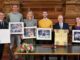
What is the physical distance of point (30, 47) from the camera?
9688 mm

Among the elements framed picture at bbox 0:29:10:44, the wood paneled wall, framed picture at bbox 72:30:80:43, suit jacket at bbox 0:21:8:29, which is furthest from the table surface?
the wood paneled wall

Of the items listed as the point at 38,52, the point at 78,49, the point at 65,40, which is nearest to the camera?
the point at 38,52

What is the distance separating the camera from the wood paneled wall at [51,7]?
1333 cm

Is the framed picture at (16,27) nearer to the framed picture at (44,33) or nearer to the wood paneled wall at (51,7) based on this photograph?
the framed picture at (44,33)

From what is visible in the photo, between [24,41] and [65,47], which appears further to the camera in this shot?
[24,41]

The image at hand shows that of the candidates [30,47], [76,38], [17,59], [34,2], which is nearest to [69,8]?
[34,2]

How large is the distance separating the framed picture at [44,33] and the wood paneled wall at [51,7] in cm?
207

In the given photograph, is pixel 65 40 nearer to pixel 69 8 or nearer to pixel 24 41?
pixel 24 41

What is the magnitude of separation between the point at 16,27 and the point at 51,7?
8.95 feet

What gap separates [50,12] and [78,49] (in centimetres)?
386

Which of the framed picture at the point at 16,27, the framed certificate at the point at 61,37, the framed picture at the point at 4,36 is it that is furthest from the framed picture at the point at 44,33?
the framed picture at the point at 4,36

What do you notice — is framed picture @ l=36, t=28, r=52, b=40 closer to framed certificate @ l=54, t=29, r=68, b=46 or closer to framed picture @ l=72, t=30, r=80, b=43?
framed certificate @ l=54, t=29, r=68, b=46

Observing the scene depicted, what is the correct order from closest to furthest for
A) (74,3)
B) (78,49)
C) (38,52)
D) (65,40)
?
1. (38,52)
2. (78,49)
3. (65,40)
4. (74,3)

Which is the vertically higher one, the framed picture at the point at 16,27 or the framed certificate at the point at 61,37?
the framed picture at the point at 16,27
